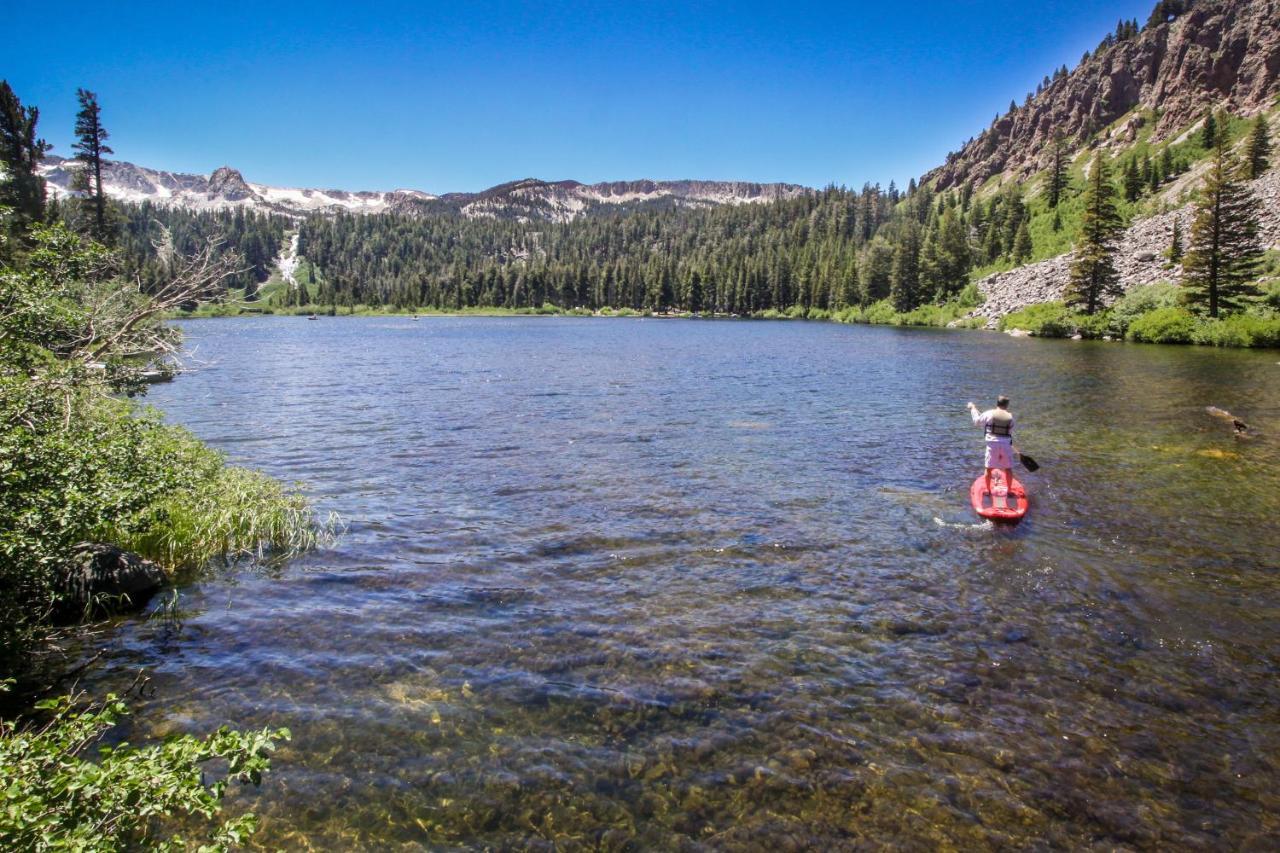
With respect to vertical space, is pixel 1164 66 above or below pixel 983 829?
above

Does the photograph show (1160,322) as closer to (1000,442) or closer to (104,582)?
(1000,442)

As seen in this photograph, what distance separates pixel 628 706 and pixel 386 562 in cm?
784

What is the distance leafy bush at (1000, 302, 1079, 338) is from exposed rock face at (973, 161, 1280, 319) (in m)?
5.01

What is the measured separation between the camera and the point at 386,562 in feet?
50.3

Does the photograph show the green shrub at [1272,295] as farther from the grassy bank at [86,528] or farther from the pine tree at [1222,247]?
the grassy bank at [86,528]

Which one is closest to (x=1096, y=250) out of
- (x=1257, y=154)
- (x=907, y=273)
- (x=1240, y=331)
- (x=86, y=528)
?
(x=1240, y=331)

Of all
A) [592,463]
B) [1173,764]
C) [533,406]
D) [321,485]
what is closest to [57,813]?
[1173,764]

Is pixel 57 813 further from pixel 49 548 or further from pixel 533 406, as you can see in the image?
pixel 533 406

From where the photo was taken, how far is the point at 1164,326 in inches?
2594

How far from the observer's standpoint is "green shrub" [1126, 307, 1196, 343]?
210ft

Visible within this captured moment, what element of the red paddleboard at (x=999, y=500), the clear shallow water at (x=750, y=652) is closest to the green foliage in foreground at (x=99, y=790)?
the clear shallow water at (x=750, y=652)

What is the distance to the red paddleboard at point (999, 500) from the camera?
17.6 m

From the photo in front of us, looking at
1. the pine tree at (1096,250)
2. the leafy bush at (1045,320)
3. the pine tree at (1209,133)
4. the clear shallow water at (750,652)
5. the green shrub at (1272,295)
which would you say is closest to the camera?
the clear shallow water at (750,652)

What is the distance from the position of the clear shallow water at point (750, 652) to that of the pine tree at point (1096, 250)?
63.4 meters
